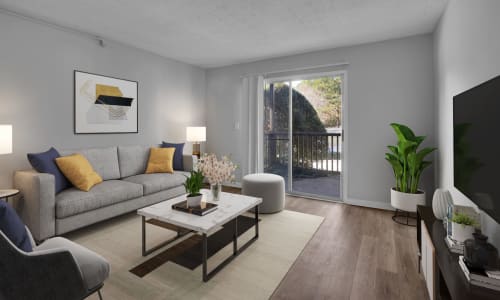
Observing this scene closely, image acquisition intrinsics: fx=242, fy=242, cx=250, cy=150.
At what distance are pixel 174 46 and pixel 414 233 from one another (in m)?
4.20

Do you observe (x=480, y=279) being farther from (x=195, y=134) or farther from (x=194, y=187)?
(x=195, y=134)

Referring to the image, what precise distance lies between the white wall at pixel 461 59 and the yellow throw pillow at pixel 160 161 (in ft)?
11.6

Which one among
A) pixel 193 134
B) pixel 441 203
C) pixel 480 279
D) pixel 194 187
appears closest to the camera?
pixel 480 279

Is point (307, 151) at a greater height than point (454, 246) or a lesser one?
greater

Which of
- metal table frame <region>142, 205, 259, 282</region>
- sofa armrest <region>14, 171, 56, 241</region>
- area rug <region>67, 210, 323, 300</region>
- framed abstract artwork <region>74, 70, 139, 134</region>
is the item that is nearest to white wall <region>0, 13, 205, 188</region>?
framed abstract artwork <region>74, 70, 139, 134</region>

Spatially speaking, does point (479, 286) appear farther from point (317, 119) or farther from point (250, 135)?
point (250, 135)

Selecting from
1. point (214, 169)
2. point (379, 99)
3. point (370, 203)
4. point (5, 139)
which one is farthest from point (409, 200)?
point (5, 139)

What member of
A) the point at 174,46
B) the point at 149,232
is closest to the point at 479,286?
the point at 149,232

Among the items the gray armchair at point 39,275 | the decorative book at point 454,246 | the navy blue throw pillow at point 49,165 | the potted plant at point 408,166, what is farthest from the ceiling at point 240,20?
the gray armchair at point 39,275

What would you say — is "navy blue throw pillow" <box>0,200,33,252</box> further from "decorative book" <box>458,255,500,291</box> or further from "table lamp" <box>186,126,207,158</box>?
"table lamp" <box>186,126,207,158</box>

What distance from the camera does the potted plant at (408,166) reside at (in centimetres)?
296

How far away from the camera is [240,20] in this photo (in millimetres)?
2938

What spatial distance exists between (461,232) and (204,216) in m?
1.74

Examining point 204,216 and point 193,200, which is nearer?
point 204,216
